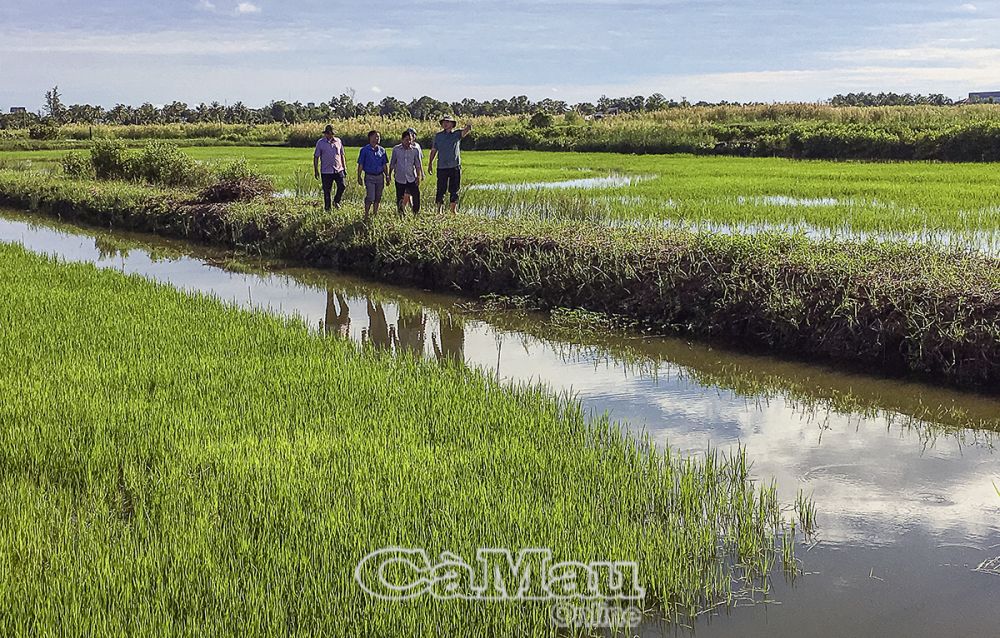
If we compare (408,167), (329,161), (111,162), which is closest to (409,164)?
(408,167)

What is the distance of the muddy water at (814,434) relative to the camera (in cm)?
315

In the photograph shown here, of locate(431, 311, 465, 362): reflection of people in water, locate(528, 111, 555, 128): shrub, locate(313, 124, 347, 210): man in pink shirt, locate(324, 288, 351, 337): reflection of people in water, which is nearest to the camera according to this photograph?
locate(431, 311, 465, 362): reflection of people in water

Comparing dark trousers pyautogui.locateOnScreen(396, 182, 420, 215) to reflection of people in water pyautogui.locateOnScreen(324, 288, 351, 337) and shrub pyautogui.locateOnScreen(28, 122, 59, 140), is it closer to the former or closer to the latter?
reflection of people in water pyautogui.locateOnScreen(324, 288, 351, 337)

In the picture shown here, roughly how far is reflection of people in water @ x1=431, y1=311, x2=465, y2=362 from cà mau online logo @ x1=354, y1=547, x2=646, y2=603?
3.30 metres

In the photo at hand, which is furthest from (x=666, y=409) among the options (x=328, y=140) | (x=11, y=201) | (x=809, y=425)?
(x=11, y=201)

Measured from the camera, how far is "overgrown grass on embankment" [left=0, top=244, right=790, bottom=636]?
2.82m

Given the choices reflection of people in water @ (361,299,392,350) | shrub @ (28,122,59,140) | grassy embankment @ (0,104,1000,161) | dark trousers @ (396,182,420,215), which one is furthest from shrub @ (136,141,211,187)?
shrub @ (28,122,59,140)

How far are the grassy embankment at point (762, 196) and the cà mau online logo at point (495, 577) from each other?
21.5ft

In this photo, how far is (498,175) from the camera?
17953 mm

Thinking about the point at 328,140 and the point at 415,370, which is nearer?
the point at 415,370

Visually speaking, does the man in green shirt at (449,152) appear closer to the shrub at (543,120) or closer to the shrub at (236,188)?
the shrub at (236,188)

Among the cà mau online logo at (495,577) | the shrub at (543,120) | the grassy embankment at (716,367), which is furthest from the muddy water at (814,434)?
the shrub at (543,120)

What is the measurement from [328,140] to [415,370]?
240 inches

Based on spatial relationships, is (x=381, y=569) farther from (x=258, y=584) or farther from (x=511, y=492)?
(x=511, y=492)
